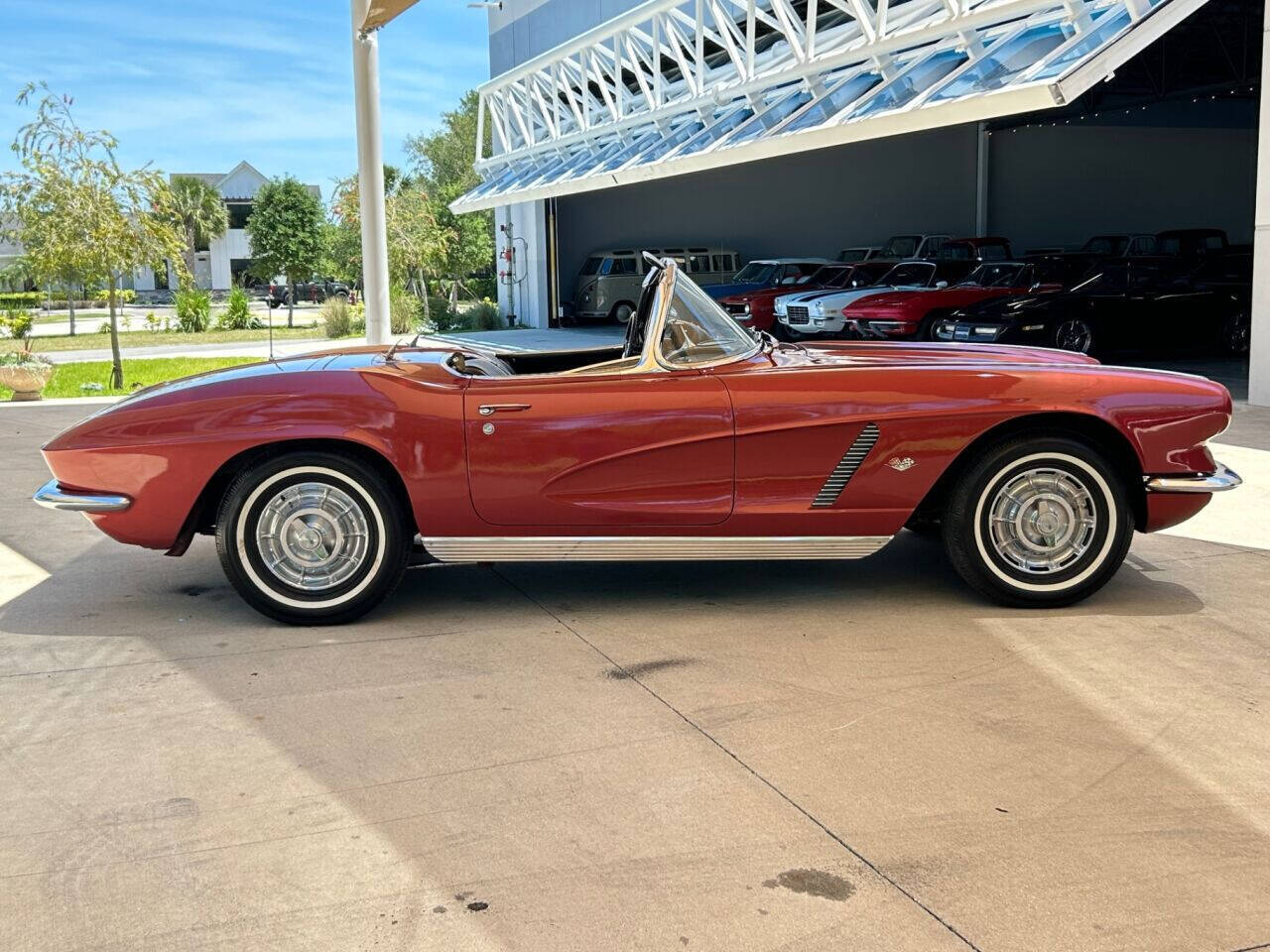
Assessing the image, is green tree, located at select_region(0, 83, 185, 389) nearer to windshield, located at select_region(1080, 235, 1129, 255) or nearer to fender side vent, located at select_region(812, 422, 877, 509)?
windshield, located at select_region(1080, 235, 1129, 255)

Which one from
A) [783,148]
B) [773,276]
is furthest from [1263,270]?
[773,276]

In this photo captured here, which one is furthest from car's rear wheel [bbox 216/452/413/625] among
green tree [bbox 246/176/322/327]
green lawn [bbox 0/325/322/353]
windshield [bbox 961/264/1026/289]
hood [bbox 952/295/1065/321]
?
green tree [bbox 246/176/322/327]

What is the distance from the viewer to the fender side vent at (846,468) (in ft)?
15.5

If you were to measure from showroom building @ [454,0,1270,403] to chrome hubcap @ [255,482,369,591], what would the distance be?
1274cm

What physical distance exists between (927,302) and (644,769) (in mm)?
13968

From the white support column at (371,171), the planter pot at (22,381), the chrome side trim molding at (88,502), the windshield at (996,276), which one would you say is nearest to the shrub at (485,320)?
the windshield at (996,276)

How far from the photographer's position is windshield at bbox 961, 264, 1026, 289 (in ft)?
55.9

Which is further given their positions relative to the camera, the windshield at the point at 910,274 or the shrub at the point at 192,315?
the shrub at the point at 192,315

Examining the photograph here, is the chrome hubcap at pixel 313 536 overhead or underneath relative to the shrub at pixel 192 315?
underneath

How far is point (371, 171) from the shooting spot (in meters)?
11.6

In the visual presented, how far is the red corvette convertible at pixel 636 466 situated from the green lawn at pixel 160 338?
2423 cm

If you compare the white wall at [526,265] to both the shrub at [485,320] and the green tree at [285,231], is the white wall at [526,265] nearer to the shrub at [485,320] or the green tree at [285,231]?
the shrub at [485,320]

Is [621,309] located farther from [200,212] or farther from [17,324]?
[200,212]

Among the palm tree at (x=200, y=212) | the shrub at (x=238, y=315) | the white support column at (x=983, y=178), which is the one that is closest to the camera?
the white support column at (x=983, y=178)
